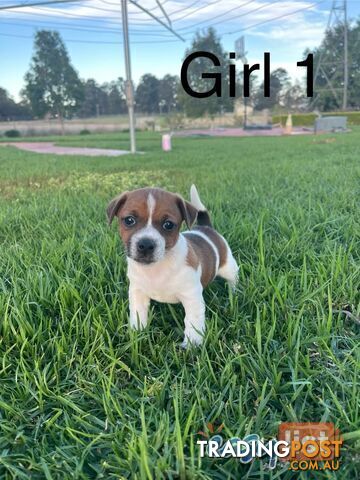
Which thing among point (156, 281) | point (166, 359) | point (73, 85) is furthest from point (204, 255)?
point (73, 85)

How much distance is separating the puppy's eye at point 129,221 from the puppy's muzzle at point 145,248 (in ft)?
0.47

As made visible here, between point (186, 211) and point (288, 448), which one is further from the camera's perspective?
point (186, 211)

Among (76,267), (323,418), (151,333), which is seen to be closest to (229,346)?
(151,333)

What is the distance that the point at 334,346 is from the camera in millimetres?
1764

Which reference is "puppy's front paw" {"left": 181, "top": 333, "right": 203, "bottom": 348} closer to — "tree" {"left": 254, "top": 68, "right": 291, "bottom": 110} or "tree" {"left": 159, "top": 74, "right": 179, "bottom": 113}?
"tree" {"left": 254, "top": 68, "right": 291, "bottom": 110}

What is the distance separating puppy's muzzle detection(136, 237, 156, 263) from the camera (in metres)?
1.70

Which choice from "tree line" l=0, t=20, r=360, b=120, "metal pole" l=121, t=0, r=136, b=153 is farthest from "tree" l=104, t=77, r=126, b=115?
"metal pole" l=121, t=0, r=136, b=153

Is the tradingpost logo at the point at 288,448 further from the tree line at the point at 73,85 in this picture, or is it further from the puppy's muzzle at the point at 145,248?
the tree line at the point at 73,85

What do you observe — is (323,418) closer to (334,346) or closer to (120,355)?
(334,346)

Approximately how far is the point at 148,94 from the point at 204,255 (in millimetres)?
50586

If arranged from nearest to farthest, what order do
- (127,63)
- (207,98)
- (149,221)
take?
1. (149,221)
2. (127,63)
3. (207,98)

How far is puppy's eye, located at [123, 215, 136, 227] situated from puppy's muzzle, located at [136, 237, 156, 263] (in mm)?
143

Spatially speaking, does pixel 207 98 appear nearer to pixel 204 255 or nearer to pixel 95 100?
pixel 95 100

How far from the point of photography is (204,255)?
85.2 inches
